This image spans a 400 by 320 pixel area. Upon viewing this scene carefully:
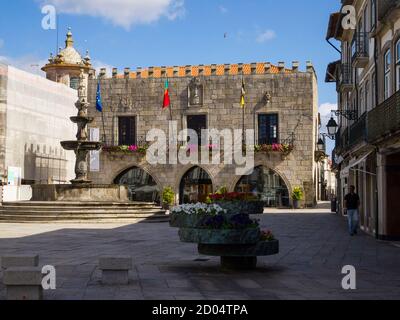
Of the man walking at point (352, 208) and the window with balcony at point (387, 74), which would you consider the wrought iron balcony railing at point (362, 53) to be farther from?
the man walking at point (352, 208)

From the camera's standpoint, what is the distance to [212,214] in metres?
10.3

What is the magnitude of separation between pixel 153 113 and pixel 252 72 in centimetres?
669

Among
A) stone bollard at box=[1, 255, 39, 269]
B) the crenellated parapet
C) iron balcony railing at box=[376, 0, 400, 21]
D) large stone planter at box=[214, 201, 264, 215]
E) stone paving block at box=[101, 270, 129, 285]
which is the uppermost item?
the crenellated parapet

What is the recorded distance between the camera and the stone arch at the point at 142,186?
137ft

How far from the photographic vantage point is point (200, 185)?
41875 millimetres

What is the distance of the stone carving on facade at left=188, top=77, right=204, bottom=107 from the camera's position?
41.2m

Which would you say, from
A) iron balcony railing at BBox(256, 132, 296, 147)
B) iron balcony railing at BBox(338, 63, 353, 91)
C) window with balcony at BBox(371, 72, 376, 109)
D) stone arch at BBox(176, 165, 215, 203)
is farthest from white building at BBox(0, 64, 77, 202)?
window with balcony at BBox(371, 72, 376, 109)

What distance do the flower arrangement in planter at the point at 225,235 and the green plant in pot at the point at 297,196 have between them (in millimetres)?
29036

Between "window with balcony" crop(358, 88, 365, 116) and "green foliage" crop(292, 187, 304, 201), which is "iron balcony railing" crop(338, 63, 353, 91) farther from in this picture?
"green foliage" crop(292, 187, 304, 201)

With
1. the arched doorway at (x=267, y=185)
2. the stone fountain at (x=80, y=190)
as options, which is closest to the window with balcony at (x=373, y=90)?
the stone fountain at (x=80, y=190)

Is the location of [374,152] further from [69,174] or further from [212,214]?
[69,174]

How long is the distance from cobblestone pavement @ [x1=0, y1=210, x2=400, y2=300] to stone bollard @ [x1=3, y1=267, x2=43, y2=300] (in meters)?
0.50

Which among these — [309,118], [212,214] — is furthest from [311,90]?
[212,214]

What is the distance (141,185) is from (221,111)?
22.7ft
